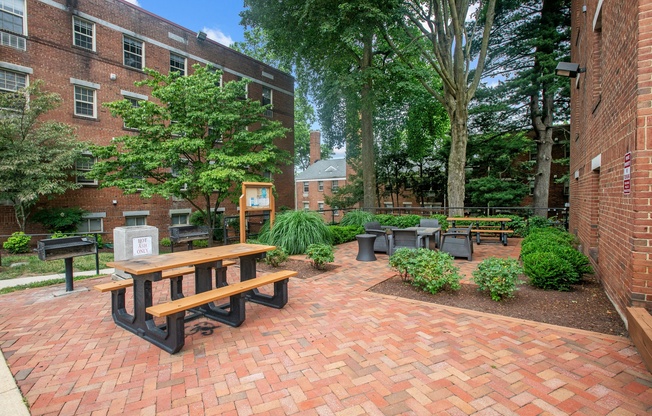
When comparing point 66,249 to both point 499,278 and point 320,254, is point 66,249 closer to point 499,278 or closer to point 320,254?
point 320,254

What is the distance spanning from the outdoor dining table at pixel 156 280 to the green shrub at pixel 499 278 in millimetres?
3199

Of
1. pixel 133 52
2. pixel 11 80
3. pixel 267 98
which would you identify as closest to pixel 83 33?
pixel 133 52

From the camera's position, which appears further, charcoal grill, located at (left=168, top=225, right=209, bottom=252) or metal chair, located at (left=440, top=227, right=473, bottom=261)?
metal chair, located at (left=440, top=227, right=473, bottom=261)

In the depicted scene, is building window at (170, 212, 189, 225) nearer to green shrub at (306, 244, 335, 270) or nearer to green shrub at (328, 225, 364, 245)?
green shrub at (328, 225, 364, 245)

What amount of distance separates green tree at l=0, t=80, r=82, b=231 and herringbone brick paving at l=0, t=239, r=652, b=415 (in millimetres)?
8355

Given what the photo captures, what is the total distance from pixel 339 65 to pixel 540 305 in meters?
14.1

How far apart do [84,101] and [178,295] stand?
1351 centimetres

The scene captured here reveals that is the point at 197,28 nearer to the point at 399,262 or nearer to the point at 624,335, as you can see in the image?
the point at 399,262

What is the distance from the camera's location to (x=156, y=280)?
11.3 feet

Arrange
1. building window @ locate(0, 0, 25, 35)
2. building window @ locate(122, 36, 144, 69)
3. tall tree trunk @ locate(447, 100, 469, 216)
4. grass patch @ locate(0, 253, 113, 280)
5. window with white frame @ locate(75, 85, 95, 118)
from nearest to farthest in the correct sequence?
1. grass patch @ locate(0, 253, 113, 280)
2. building window @ locate(0, 0, 25, 35)
3. tall tree trunk @ locate(447, 100, 469, 216)
4. window with white frame @ locate(75, 85, 95, 118)
5. building window @ locate(122, 36, 144, 69)

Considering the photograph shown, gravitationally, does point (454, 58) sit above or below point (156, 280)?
above

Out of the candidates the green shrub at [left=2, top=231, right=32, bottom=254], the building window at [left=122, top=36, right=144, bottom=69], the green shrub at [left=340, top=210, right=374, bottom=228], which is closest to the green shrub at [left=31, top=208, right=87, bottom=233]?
the green shrub at [left=2, top=231, right=32, bottom=254]

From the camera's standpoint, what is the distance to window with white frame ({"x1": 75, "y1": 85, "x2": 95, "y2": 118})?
1323cm

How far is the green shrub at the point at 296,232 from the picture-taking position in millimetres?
8500
